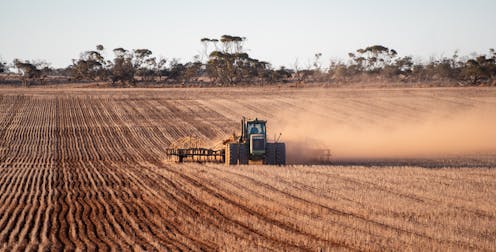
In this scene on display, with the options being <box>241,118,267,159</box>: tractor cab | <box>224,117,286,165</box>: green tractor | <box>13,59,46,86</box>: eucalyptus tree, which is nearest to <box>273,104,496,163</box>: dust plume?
<box>224,117,286,165</box>: green tractor

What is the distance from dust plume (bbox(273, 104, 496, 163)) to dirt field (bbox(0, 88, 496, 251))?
0.36 feet

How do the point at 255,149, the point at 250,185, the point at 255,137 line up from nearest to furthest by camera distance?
1. the point at 250,185
2. the point at 255,137
3. the point at 255,149

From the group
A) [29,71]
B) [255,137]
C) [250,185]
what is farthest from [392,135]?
[29,71]

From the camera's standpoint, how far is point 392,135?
3903 cm

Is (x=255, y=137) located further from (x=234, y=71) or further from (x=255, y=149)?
(x=234, y=71)

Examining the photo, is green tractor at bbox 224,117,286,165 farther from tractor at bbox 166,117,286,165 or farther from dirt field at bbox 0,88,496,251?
dirt field at bbox 0,88,496,251

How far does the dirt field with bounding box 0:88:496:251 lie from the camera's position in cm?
1282

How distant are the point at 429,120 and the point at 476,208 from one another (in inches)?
1213

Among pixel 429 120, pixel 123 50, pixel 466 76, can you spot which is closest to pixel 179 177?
pixel 429 120

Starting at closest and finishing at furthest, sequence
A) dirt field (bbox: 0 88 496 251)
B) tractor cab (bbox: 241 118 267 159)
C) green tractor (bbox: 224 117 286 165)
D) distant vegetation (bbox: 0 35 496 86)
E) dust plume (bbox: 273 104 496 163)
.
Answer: dirt field (bbox: 0 88 496 251) < tractor cab (bbox: 241 118 267 159) < green tractor (bbox: 224 117 286 165) < dust plume (bbox: 273 104 496 163) < distant vegetation (bbox: 0 35 496 86)

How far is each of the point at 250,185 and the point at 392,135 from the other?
69.2 ft

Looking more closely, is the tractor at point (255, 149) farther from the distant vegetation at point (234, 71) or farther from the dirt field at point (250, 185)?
the distant vegetation at point (234, 71)

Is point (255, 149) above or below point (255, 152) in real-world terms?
above

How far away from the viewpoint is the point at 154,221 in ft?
48.1
